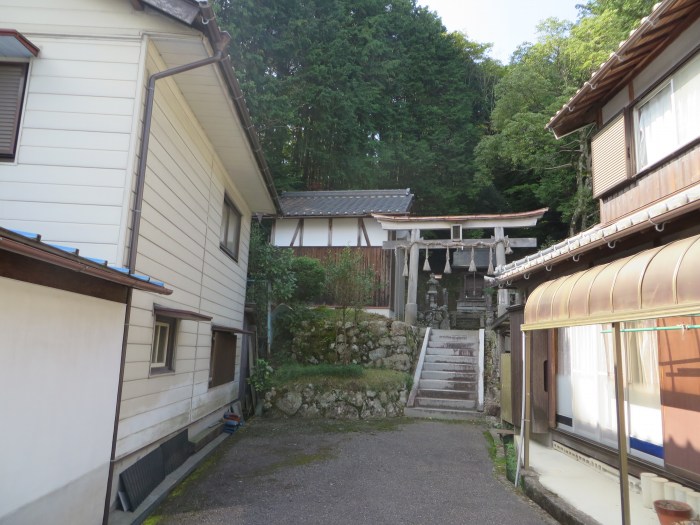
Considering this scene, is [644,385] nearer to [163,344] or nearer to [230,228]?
[163,344]

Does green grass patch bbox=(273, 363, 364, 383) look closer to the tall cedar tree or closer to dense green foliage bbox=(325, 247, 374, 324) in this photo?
dense green foliage bbox=(325, 247, 374, 324)

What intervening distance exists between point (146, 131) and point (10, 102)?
1604 mm

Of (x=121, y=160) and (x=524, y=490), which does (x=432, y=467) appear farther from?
(x=121, y=160)

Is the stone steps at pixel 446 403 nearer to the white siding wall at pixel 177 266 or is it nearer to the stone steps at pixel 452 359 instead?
the stone steps at pixel 452 359

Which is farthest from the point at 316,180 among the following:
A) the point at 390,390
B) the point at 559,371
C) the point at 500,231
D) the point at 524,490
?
the point at 524,490

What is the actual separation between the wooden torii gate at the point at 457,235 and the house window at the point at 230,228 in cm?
661

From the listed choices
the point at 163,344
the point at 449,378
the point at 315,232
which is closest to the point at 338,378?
the point at 449,378

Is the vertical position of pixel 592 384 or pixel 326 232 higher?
pixel 326 232

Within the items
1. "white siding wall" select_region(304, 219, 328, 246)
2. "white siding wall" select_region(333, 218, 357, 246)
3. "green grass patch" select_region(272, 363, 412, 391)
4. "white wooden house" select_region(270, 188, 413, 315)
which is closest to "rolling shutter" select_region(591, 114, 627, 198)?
"green grass patch" select_region(272, 363, 412, 391)

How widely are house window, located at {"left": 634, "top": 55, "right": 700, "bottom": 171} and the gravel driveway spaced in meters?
5.07

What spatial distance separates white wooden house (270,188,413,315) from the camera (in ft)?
58.2

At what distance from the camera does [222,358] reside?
32.1 ft

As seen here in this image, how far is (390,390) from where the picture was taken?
1143cm

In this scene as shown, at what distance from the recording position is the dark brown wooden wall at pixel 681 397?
473 centimetres
